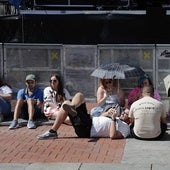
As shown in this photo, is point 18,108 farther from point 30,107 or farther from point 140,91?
point 140,91

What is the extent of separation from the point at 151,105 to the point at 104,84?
59.6 inches

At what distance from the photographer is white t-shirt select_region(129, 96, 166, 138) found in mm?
7926

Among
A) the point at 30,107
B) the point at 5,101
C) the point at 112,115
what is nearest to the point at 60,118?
the point at 112,115

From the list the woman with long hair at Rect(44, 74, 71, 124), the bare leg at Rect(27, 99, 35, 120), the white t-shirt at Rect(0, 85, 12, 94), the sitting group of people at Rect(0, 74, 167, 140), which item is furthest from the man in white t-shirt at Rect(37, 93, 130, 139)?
the white t-shirt at Rect(0, 85, 12, 94)

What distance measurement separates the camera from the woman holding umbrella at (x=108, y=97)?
9.02 meters

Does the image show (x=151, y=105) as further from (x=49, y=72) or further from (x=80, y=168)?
(x=49, y=72)

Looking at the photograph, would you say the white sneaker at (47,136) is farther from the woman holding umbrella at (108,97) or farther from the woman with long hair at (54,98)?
the woman with long hair at (54,98)

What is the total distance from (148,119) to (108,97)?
1.36 meters

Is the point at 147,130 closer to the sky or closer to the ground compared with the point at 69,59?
closer to the ground

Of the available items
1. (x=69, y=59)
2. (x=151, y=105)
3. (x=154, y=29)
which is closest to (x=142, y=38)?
(x=154, y=29)

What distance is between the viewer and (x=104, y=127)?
27.2 ft

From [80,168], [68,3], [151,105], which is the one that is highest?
[68,3]

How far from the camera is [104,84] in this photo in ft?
30.5

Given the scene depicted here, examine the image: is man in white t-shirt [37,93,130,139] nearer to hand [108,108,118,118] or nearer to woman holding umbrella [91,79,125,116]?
hand [108,108,118,118]
